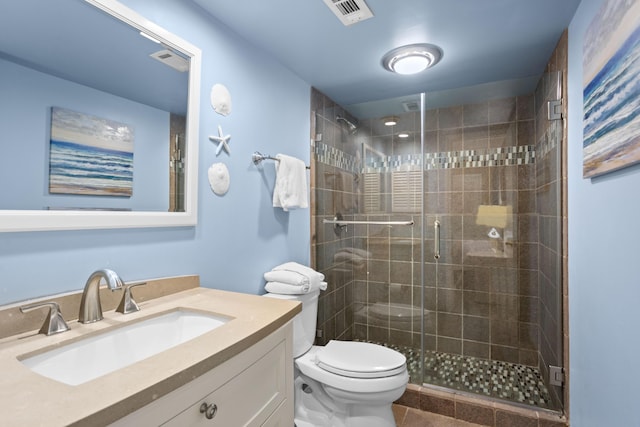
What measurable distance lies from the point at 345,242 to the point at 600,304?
5.75ft

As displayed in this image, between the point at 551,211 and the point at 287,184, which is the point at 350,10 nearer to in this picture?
the point at 287,184

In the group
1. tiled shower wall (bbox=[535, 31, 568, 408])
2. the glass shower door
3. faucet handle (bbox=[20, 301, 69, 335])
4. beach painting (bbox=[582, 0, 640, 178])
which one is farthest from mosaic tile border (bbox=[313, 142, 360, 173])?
faucet handle (bbox=[20, 301, 69, 335])

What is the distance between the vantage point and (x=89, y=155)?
3.42 ft

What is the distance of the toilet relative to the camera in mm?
1560

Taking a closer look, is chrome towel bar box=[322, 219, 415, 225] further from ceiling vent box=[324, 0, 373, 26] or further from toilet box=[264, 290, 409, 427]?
ceiling vent box=[324, 0, 373, 26]

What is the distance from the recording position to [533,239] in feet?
7.80

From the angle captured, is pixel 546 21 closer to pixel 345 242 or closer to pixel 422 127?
pixel 422 127

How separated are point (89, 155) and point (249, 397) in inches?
36.6

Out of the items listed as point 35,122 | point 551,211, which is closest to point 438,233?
point 551,211

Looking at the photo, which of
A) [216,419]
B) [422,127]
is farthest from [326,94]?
[216,419]

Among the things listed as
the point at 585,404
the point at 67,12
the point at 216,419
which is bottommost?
the point at 585,404

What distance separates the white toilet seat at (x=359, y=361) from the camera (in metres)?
1.57

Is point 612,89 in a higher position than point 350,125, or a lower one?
lower

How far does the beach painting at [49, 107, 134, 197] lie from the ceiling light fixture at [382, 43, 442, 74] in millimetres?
1590
